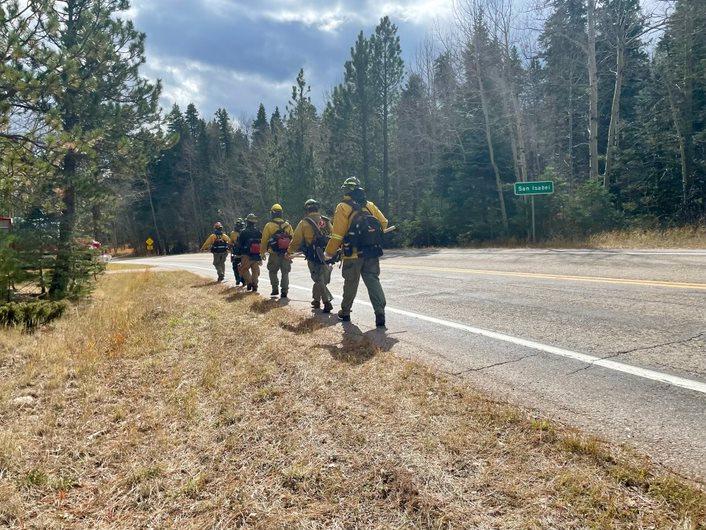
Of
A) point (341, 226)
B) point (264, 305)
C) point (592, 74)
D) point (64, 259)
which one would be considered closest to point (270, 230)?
point (264, 305)

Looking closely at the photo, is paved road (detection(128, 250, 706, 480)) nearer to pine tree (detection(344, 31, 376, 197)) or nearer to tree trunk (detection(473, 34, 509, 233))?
tree trunk (detection(473, 34, 509, 233))

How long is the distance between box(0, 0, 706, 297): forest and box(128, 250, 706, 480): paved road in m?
6.33

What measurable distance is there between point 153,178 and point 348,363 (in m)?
60.0

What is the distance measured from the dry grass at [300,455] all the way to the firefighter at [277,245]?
458 cm

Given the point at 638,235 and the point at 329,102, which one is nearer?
the point at 638,235

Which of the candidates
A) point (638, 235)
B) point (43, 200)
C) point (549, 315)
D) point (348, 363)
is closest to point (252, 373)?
point (348, 363)

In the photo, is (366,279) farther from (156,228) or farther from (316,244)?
(156,228)

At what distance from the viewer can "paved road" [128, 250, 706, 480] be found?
2.96m

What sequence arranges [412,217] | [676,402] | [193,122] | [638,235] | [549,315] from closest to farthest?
[676,402]
[549,315]
[638,235]
[412,217]
[193,122]

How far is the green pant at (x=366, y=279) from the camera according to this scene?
246 inches

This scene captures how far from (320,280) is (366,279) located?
157 cm

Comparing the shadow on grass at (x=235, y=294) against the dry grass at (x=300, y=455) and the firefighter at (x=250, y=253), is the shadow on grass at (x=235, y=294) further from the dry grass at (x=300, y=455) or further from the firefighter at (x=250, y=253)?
the dry grass at (x=300, y=455)

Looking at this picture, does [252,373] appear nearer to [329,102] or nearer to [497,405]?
[497,405]

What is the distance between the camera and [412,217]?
29844 millimetres
